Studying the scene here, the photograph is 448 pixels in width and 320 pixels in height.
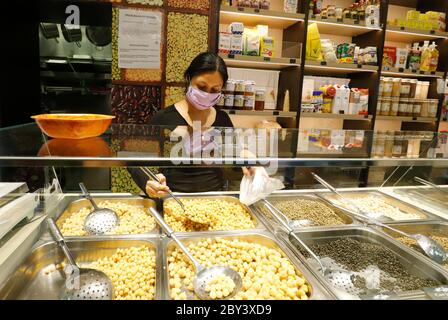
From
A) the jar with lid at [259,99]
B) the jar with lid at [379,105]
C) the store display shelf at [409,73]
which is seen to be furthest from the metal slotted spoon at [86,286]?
the store display shelf at [409,73]

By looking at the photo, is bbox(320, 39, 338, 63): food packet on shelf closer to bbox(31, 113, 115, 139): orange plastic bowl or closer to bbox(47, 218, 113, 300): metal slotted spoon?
bbox(31, 113, 115, 139): orange plastic bowl

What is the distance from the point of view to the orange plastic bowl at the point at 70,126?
3.21 ft

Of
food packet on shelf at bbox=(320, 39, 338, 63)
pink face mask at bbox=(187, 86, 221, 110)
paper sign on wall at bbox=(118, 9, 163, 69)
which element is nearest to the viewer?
pink face mask at bbox=(187, 86, 221, 110)

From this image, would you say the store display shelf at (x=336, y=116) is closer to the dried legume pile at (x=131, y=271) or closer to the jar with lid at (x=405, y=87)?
the jar with lid at (x=405, y=87)

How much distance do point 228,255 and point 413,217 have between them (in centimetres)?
108

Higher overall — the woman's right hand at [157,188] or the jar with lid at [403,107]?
the jar with lid at [403,107]

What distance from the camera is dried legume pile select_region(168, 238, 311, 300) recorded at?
3.42ft

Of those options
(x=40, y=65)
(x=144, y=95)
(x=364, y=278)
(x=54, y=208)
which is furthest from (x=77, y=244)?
(x=40, y=65)

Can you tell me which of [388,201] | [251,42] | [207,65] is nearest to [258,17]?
[251,42]

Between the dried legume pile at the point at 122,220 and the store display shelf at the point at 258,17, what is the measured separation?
2.16 m

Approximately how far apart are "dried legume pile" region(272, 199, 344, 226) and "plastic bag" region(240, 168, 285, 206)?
0.22m

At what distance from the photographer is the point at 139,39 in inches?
111

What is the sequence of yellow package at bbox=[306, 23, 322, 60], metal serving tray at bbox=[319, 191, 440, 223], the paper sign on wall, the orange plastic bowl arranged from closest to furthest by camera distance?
the orange plastic bowl → metal serving tray at bbox=[319, 191, 440, 223] → the paper sign on wall → yellow package at bbox=[306, 23, 322, 60]

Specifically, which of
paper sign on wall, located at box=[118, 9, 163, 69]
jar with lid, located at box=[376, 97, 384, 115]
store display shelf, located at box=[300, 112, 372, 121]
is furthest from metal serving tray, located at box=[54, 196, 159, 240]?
jar with lid, located at box=[376, 97, 384, 115]
